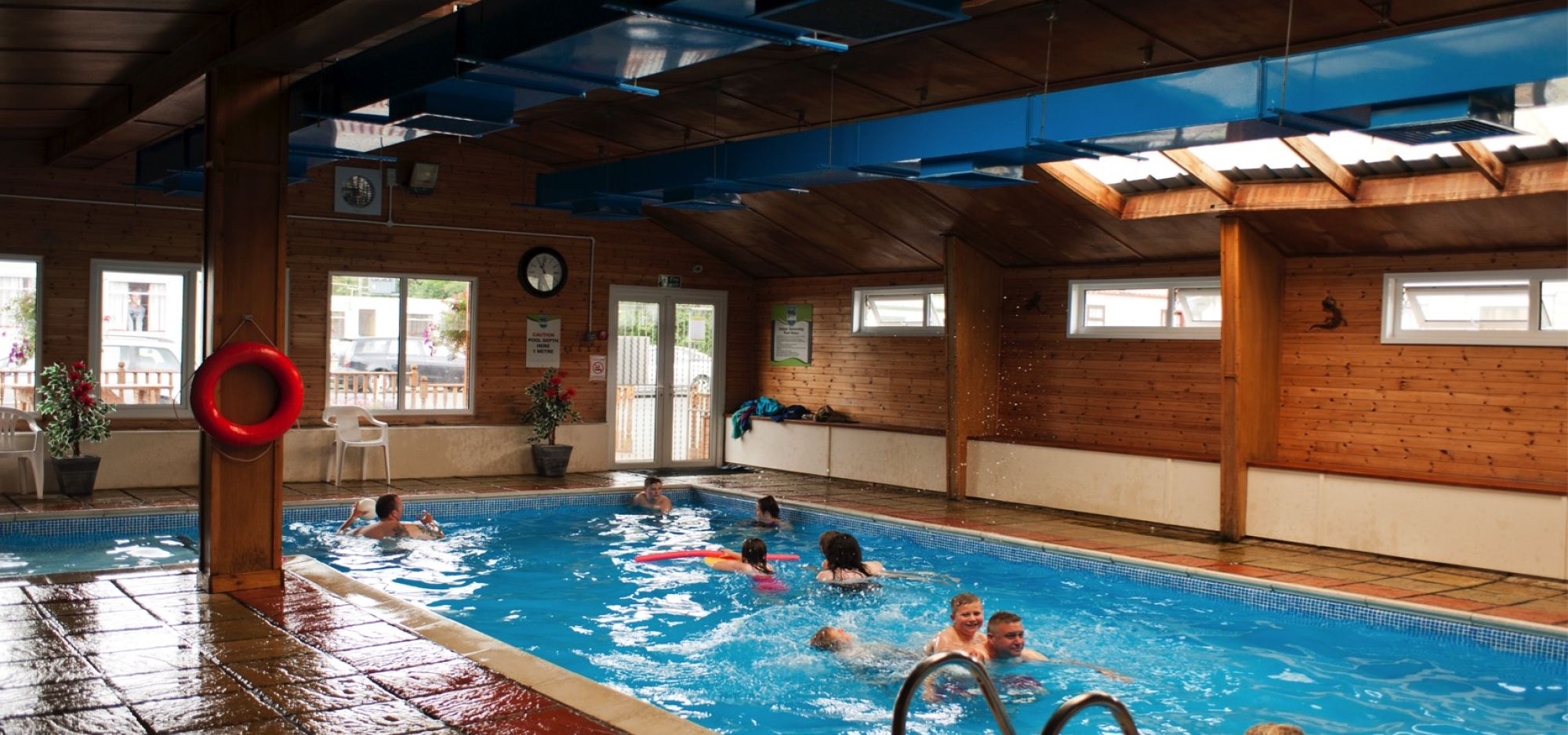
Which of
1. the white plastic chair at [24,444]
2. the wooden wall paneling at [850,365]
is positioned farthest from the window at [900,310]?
the white plastic chair at [24,444]

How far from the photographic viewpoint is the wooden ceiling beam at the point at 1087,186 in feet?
30.5

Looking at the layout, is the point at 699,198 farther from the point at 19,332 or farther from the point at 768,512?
the point at 19,332

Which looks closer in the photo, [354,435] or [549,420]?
[354,435]

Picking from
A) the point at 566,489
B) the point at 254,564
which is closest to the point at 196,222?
the point at 566,489

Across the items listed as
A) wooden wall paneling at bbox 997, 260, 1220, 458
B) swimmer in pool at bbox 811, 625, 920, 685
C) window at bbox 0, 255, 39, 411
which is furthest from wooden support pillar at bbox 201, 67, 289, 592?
wooden wall paneling at bbox 997, 260, 1220, 458

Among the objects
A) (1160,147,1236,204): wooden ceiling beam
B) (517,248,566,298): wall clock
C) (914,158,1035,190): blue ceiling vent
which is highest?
(1160,147,1236,204): wooden ceiling beam

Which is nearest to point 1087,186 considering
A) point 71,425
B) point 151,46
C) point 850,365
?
point 850,365

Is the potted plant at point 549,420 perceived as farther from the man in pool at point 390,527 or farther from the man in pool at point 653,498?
the man in pool at point 390,527

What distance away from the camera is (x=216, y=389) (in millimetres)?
5988

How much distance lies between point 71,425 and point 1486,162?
33.9 ft

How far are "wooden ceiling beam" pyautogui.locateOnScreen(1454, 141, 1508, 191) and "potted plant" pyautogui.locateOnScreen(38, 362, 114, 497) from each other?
33.1 feet

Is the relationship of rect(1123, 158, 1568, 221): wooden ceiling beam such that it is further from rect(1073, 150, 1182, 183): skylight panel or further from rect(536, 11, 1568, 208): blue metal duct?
rect(536, 11, 1568, 208): blue metal duct

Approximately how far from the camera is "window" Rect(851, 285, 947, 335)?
41.6 ft

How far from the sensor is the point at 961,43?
7395 mm
